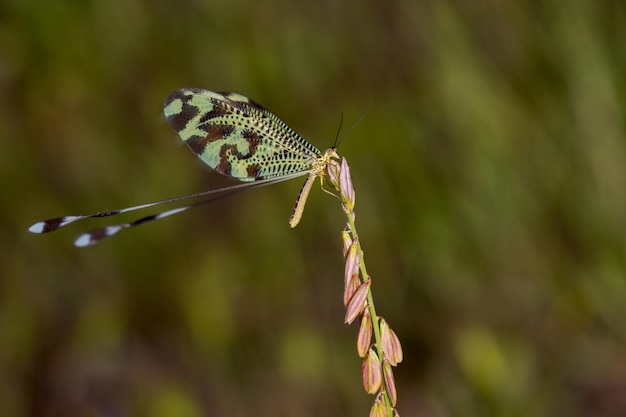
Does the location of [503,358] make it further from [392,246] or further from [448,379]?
[392,246]

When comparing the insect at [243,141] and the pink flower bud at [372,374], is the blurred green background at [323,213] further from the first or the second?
the pink flower bud at [372,374]

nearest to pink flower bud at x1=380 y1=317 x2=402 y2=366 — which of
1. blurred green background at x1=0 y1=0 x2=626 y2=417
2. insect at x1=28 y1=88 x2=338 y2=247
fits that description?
insect at x1=28 y1=88 x2=338 y2=247

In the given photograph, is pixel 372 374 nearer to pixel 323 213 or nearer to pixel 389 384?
pixel 389 384

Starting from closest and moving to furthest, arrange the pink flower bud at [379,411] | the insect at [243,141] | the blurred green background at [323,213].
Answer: the pink flower bud at [379,411] < the insect at [243,141] < the blurred green background at [323,213]

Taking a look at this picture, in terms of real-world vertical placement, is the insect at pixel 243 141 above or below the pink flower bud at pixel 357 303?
above

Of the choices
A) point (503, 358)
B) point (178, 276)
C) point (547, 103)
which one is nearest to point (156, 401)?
point (178, 276)

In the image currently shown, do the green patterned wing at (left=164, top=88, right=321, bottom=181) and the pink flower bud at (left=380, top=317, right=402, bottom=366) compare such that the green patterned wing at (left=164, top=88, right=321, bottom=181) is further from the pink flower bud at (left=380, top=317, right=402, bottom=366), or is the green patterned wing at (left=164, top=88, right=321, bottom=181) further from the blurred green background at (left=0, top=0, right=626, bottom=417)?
the blurred green background at (left=0, top=0, right=626, bottom=417)

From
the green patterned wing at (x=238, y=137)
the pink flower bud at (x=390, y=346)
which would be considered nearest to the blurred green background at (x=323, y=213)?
the green patterned wing at (x=238, y=137)
